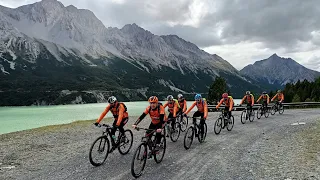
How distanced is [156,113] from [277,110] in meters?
30.1

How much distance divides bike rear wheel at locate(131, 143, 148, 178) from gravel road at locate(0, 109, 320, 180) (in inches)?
14.2

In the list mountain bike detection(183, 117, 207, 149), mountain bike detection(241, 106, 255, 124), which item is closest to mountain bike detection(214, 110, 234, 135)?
mountain bike detection(183, 117, 207, 149)

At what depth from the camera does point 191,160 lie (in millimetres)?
14328

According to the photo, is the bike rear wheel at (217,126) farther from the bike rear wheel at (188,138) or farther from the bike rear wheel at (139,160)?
the bike rear wheel at (139,160)

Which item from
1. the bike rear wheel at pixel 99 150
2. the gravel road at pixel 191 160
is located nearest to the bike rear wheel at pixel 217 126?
the gravel road at pixel 191 160

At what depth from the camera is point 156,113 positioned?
47.3ft

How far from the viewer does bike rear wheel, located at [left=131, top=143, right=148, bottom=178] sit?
1147 centimetres

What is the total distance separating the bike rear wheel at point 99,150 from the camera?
13.0 m

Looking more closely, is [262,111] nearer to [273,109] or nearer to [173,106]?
[273,109]

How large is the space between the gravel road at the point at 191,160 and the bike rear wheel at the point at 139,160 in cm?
36

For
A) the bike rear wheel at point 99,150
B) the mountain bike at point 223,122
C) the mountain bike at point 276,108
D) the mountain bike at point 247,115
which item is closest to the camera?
the bike rear wheel at point 99,150

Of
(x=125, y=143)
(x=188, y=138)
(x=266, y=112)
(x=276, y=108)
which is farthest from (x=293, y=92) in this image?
(x=125, y=143)

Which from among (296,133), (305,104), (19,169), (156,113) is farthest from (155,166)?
(305,104)

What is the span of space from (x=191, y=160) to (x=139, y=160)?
3464 mm
